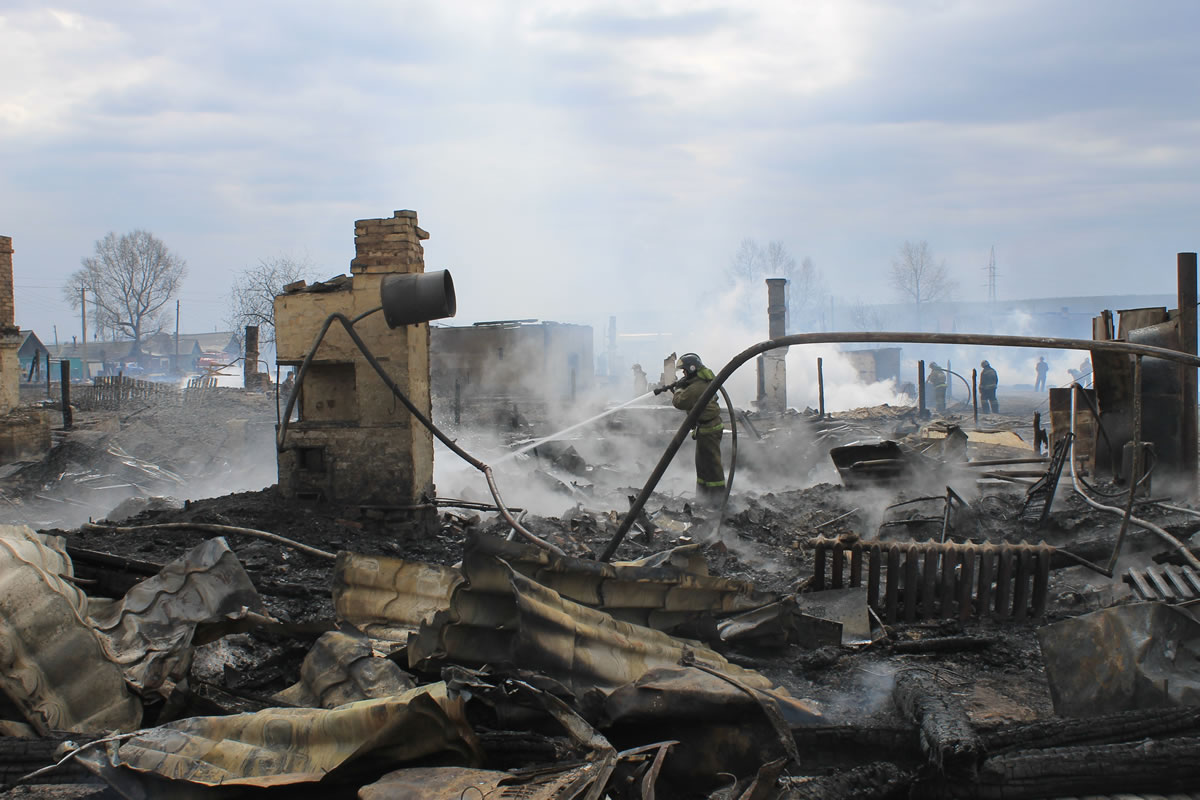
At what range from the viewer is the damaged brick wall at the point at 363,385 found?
8.10 m

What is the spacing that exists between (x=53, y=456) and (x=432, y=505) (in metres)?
12.6

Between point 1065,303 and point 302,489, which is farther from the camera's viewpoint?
point 1065,303

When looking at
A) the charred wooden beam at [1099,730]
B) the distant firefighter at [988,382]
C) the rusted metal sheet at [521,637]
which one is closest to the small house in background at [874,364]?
the distant firefighter at [988,382]

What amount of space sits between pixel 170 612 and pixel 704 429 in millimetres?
6998

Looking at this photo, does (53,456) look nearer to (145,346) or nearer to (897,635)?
(897,635)

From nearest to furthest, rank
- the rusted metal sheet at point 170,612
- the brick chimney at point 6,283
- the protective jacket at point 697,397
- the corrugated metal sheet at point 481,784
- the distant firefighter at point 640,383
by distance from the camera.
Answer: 1. the corrugated metal sheet at point 481,784
2. the rusted metal sheet at point 170,612
3. the protective jacket at point 697,397
4. the brick chimney at point 6,283
5. the distant firefighter at point 640,383

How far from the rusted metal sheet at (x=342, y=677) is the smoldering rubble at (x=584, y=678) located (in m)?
0.01

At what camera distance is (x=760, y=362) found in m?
25.2

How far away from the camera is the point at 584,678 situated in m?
3.41

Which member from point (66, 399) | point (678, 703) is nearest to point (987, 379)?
point (66, 399)

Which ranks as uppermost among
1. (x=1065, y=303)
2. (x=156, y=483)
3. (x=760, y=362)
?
(x=1065, y=303)

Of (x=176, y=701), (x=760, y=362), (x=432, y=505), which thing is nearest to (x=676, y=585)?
(x=176, y=701)

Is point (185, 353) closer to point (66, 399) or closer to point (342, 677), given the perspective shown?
point (66, 399)

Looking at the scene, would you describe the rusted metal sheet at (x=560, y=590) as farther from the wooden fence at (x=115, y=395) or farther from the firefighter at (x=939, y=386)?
the wooden fence at (x=115, y=395)
